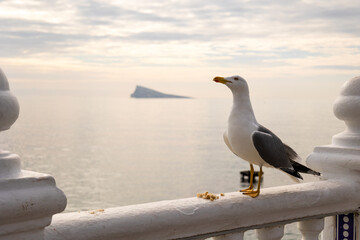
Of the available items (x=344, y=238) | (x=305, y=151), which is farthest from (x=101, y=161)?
(x=344, y=238)

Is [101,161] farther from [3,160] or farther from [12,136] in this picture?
[3,160]

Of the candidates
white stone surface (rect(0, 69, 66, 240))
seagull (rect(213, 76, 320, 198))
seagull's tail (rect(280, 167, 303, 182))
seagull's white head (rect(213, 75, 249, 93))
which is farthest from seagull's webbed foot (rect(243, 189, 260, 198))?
white stone surface (rect(0, 69, 66, 240))

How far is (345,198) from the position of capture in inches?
141

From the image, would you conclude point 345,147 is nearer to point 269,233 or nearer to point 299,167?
point 299,167

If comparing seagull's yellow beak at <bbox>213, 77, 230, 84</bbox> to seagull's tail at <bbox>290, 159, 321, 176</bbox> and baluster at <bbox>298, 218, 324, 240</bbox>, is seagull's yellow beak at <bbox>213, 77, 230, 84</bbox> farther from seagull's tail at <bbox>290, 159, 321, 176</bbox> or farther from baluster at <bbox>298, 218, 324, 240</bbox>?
baluster at <bbox>298, 218, 324, 240</bbox>

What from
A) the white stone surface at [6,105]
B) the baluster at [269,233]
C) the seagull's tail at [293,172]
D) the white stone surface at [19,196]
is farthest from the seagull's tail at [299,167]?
the white stone surface at [6,105]

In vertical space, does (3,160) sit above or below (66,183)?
above

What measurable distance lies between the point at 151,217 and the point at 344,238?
178 cm

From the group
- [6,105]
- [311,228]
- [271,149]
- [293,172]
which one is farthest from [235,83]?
[6,105]

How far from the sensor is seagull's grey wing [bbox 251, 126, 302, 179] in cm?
329

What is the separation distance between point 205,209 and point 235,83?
998 millimetres

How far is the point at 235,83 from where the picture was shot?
11.4 feet

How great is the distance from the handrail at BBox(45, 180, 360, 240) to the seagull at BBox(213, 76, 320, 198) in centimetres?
17

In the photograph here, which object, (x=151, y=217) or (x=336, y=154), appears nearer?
(x=151, y=217)
